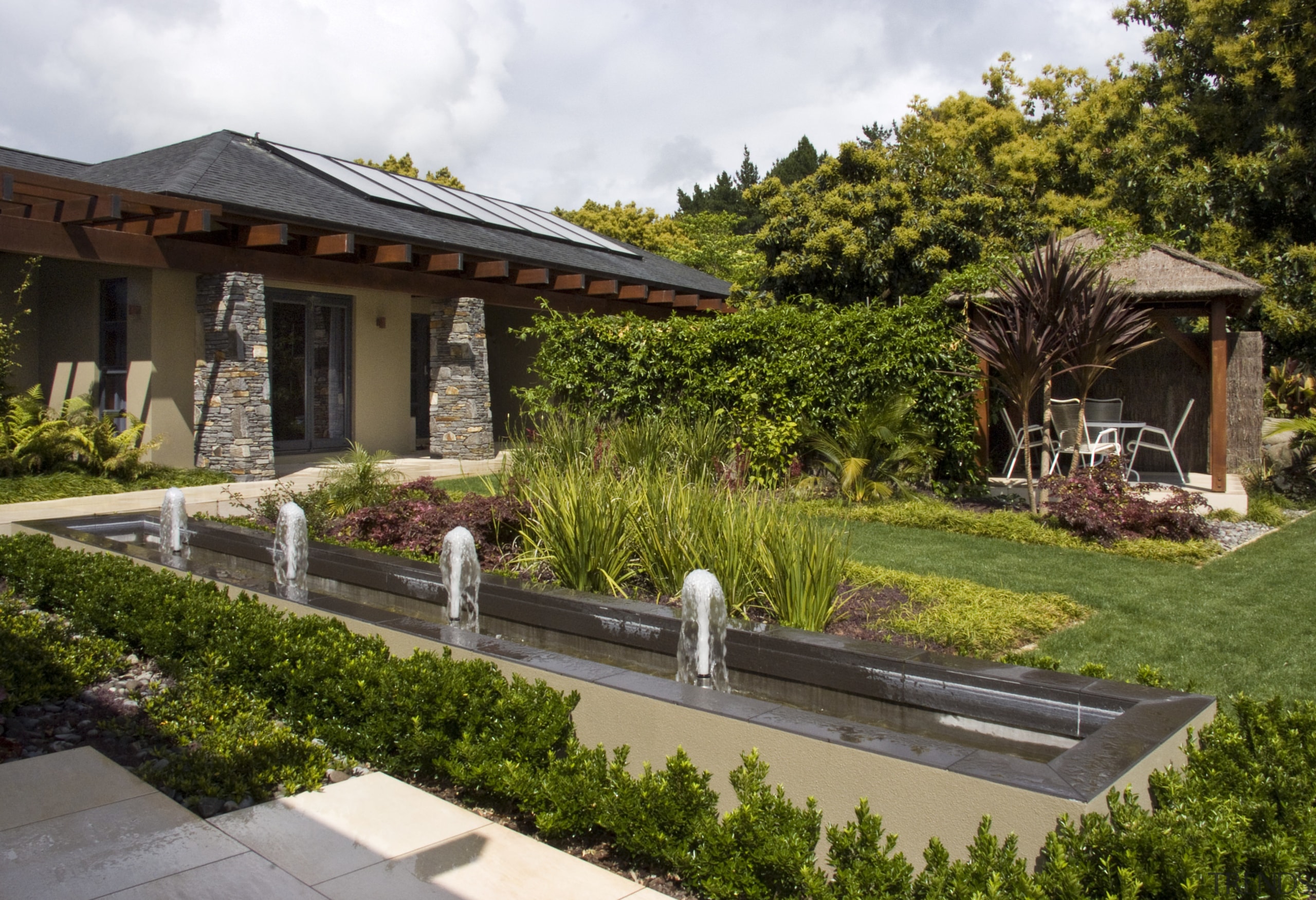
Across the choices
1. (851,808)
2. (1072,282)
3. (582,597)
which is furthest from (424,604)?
(1072,282)

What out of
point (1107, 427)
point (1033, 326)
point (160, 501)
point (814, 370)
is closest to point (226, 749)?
point (814, 370)

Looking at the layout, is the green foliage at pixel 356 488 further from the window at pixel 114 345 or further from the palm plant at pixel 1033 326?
the palm plant at pixel 1033 326

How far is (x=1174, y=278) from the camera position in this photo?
11.0 m

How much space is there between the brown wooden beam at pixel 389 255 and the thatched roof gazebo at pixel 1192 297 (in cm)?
739

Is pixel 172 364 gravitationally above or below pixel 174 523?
above

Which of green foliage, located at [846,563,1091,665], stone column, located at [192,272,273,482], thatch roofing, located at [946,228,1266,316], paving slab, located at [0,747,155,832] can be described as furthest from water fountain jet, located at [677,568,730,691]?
stone column, located at [192,272,273,482]

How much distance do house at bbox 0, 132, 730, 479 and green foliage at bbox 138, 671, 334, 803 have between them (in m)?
7.83

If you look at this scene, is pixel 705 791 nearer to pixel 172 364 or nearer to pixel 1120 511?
pixel 1120 511

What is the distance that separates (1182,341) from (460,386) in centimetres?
1011

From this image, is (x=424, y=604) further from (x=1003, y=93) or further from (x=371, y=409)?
(x=1003, y=93)

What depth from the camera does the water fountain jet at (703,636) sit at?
401 centimetres

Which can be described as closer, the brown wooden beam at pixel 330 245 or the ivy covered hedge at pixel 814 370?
the ivy covered hedge at pixel 814 370

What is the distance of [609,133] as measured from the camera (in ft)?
Answer: 68.2

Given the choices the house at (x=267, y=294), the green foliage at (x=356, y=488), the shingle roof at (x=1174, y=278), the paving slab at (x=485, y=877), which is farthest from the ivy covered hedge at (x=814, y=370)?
the paving slab at (x=485, y=877)
